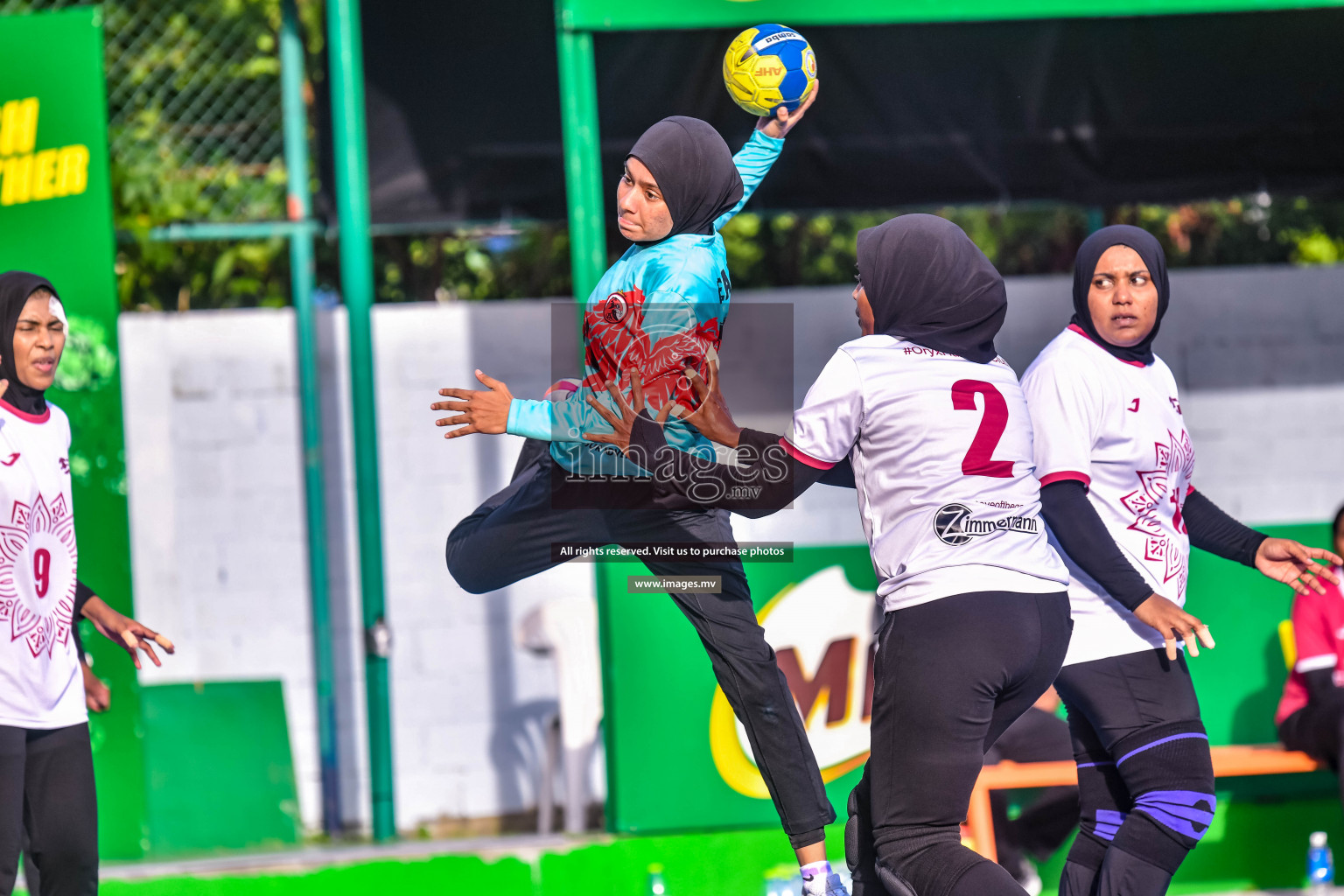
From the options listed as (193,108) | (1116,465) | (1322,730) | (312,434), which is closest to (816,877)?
(1116,465)

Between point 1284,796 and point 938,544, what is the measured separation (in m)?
2.83

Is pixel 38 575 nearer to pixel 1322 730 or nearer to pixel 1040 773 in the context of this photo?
pixel 1040 773

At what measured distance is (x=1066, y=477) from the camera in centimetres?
319

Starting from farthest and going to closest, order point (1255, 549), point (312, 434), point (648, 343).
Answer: point (312, 434)
point (1255, 549)
point (648, 343)

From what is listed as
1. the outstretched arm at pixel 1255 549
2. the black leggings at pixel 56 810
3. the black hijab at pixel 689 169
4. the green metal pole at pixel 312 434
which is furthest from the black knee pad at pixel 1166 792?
the green metal pole at pixel 312 434

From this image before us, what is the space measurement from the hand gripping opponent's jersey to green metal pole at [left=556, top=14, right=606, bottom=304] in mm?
1253

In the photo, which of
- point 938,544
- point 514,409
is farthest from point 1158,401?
point 514,409

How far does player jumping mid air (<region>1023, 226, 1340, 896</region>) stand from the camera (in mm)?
3193

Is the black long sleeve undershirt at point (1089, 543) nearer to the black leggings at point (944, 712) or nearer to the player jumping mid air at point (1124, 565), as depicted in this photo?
the player jumping mid air at point (1124, 565)

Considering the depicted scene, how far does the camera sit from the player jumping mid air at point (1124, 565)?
10.5 ft

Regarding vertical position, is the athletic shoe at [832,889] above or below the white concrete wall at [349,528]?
below

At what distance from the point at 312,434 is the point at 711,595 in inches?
114

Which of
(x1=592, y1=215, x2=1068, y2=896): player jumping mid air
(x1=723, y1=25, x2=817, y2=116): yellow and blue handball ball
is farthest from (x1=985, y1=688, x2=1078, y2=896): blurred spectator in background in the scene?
(x1=723, y1=25, x2=817, y2=116): yellow and blue handball ball

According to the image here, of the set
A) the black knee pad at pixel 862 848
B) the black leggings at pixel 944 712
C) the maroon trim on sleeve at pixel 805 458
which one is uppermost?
the maroon trim on sleeve at pixel 805 458
